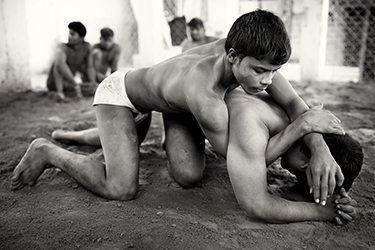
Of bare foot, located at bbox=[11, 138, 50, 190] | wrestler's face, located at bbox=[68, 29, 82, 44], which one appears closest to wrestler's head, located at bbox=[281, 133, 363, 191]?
bare foot, located at bbox=[11, 138, 50, 190]

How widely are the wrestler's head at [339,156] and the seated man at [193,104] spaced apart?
0.07 metres

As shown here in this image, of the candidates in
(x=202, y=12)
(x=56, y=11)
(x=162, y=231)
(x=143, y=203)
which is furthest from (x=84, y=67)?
(x=162, y=231)

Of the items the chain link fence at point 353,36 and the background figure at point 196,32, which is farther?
the chain link fence at point 353,36

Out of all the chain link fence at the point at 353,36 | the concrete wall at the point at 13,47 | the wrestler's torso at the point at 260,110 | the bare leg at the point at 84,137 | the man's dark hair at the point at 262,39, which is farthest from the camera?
the chain link fence at the point at 353,36

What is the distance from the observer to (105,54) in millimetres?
6805

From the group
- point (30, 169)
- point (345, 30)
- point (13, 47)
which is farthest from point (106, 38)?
point (30, 169)

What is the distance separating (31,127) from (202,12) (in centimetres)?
478

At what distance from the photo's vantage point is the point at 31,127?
4000 mm

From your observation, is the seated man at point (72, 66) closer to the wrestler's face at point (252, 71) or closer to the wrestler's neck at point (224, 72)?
the wrestler's neck at point (224, 72)

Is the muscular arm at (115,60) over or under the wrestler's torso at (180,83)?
under

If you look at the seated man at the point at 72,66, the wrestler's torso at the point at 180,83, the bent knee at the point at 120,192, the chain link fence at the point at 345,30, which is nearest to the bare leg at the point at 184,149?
the wrestler's torso at the point at 180,83

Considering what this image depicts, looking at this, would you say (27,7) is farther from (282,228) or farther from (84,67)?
(282,228)

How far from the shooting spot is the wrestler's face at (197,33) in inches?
232

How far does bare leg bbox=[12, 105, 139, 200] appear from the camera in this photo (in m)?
2.43
